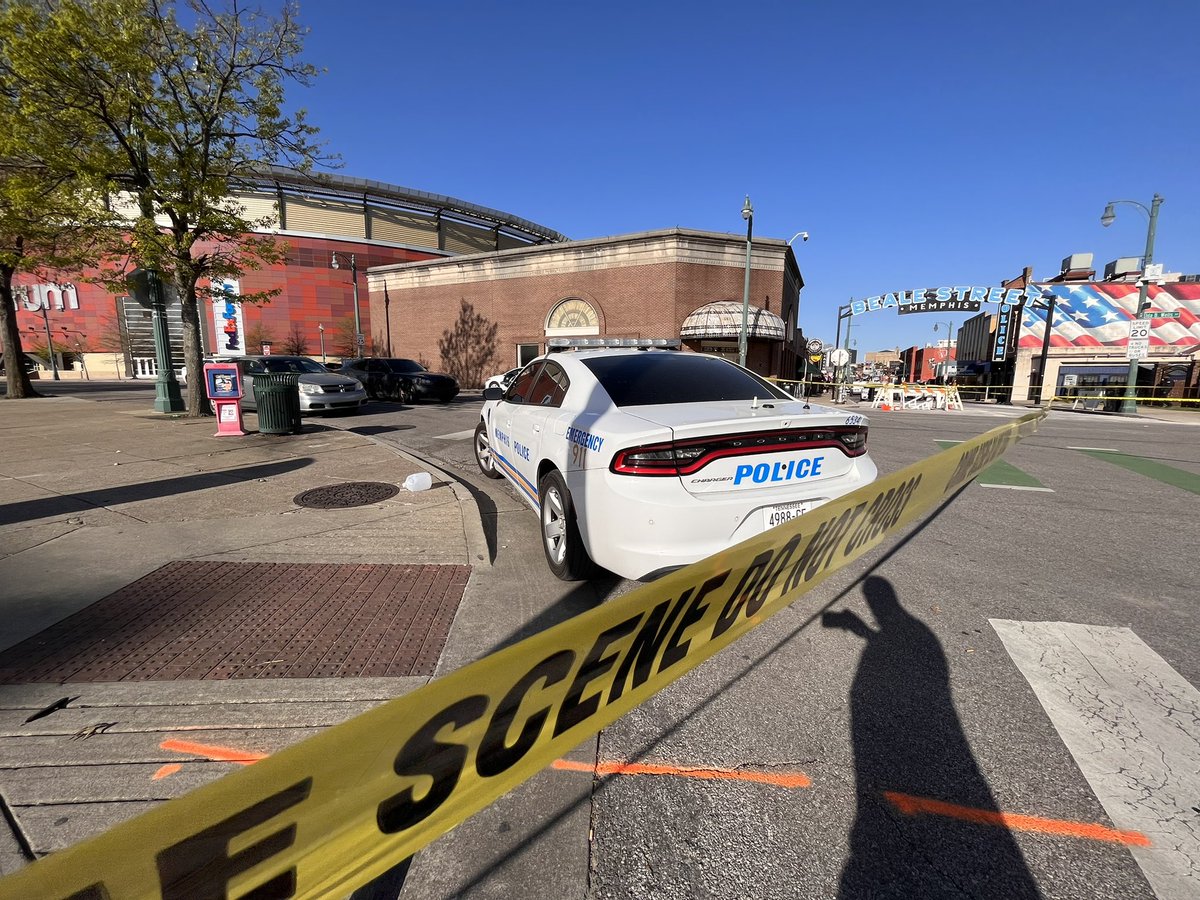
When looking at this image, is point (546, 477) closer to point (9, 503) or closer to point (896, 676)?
point (896, 676)

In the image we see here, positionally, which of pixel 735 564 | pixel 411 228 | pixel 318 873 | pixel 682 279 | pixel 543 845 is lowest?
pixel 543 845

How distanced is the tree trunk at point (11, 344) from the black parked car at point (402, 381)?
9.93 meters

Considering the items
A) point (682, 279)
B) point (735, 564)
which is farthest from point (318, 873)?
point (682, 279)

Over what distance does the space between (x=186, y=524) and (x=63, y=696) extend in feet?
9.12

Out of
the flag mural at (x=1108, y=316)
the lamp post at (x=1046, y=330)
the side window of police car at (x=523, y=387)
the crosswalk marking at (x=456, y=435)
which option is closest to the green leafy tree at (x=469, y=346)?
the crosswalk marking at (x=456, y=435)

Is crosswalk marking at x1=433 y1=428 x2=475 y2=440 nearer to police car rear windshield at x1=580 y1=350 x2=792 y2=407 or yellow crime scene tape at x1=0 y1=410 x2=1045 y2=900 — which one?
police car rear windshield at x1=580 y1=350 x2=792 y2=407

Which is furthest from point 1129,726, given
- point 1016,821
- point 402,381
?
point 402,381

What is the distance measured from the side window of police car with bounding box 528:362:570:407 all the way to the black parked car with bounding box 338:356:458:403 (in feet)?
46.2

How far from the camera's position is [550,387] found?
456 centimetres

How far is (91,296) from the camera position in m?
53.1

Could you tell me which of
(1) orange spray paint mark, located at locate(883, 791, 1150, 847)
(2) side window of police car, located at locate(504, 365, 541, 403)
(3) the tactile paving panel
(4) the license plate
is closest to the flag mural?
(2) side window of police car, located at locate(504, 365, 541, 403)

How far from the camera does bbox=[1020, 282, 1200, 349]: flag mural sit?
101ft

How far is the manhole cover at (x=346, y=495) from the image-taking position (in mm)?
5656

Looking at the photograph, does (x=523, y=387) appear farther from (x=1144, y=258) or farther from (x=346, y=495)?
(x=1144, y=258)
